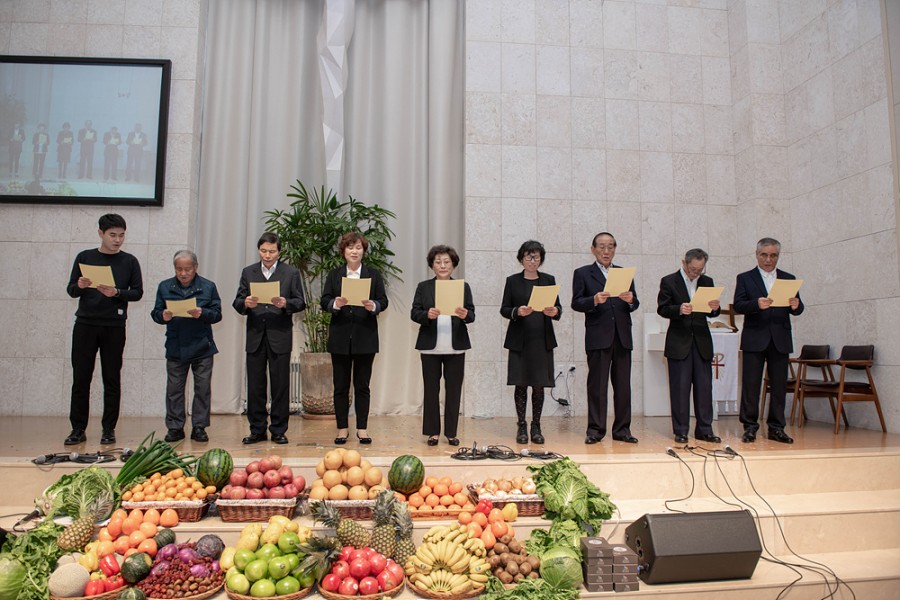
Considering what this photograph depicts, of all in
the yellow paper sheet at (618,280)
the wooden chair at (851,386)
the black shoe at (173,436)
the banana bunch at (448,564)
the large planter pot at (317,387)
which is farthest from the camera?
the large planter pot at (317,387)

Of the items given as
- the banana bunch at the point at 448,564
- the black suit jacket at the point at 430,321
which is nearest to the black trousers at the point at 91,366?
the black suit jacket at the point at 430,321

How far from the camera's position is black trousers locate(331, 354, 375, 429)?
4.43m

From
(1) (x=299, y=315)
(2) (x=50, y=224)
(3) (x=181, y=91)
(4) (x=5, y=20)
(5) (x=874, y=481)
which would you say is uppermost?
(4) (x=5, y=20)

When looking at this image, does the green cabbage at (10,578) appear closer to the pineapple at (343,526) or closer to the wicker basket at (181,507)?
the wicker basket at (181,507)

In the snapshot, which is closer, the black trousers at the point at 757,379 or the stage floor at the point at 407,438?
the stage floor at the point at 407,438

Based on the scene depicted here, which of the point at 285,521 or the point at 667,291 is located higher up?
the point at 667,291

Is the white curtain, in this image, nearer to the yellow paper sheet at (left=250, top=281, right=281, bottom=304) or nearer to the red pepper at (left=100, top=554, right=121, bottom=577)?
the yellow paper sheet at (left=250, top=281, right=281, bottom=304)

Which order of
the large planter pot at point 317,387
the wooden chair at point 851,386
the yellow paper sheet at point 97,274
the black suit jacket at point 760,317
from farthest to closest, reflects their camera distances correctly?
the large planter pot at point 317,387 → the wooden chair at point 851,386 → the black suit jacket at point 760,317 → the yellow paper sheet at point 97,274

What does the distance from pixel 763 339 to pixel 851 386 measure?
1.14 meters

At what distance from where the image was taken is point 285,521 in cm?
289

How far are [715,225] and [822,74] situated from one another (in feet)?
5.76

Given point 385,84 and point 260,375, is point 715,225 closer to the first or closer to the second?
point 385,84

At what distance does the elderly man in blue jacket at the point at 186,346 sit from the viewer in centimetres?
447

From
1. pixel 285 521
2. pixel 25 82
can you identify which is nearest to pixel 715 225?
pixel 285 521
